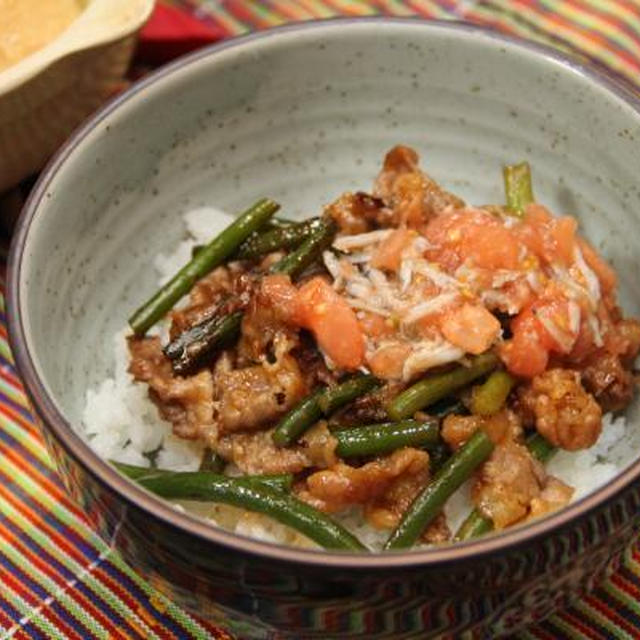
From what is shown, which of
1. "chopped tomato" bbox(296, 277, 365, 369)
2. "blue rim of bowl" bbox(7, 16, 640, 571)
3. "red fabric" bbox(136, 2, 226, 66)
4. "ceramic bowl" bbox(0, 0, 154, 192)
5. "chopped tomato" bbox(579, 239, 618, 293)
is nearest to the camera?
"blue rim of bowl" bbox(7, 16, 640, 571)

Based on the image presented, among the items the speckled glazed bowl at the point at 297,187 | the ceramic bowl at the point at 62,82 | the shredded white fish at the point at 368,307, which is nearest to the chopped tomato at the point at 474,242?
the shredded white fish at the point at 368,307

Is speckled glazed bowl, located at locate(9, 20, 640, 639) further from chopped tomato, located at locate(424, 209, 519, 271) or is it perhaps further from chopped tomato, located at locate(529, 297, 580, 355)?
chopped tomato, located at locate(424, 209, 519, 271)

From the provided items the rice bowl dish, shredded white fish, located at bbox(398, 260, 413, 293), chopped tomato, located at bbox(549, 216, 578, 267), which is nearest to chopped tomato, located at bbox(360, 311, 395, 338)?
the rice bowl dish

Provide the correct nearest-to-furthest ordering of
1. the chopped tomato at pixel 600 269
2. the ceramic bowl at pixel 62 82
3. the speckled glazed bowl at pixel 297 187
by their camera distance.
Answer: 1. the speckled glazed bowl at pixel 297 187
2. the chopped tomato at pixel 600 269
3. the ceramic bowl at pixel 62 82

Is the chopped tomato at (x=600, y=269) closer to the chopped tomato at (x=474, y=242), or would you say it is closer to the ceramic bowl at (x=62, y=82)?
the chopped tomato at (x=474, y=242)

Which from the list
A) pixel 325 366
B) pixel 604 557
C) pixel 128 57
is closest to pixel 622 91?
pixel 325 366

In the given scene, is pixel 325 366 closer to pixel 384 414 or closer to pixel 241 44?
pixel 384 414
